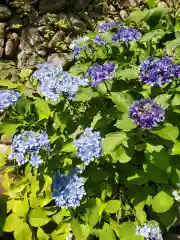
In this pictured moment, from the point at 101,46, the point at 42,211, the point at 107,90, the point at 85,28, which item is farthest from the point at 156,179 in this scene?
the point at 85,28

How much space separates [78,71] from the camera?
248 cm

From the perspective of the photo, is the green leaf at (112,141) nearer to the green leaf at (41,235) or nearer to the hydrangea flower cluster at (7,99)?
the hydrangea flower cluster at (7,99)

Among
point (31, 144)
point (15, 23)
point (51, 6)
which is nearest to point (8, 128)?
point (31, 144)

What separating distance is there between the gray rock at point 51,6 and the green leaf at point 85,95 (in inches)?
88.7

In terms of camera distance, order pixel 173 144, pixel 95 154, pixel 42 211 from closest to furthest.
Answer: pixel 95 154 < pixel 173 144 < pixel 42 211

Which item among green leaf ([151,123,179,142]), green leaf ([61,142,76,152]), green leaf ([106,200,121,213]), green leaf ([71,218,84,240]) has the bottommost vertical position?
green leaf ([71,218,84,240])

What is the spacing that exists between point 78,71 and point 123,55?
30 centimetres

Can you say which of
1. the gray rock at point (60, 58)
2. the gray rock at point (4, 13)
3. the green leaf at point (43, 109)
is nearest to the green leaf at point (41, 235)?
the green leaf at point (43, 109)

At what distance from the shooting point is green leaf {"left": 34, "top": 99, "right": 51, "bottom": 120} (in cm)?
220

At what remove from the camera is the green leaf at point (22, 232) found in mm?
2254

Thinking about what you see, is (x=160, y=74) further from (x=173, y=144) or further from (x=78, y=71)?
(x=78, y=71)

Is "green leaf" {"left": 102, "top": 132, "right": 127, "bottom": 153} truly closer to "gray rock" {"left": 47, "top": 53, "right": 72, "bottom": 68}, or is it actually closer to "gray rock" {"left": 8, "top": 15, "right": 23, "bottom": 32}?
"gray rock" {"left": 47, "top": 53, "right": 72, "bottom": 68}

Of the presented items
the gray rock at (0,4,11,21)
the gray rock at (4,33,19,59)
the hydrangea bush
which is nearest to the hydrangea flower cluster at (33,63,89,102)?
the hydrangea bush

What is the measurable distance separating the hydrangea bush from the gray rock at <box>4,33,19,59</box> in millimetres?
1506
